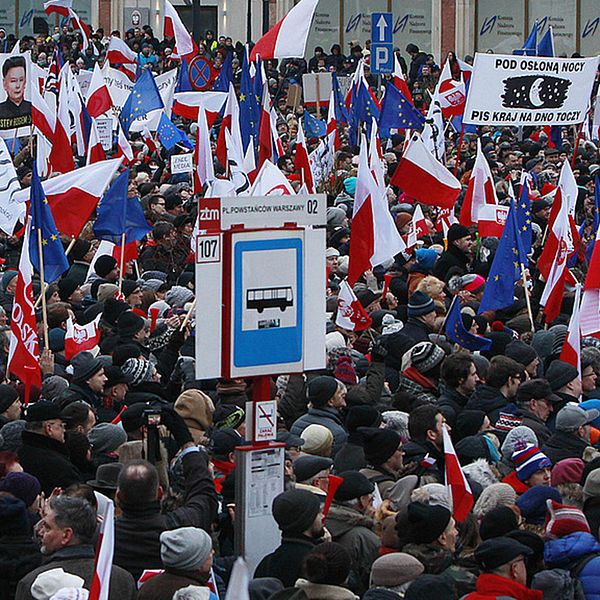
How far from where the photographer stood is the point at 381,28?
870 inches

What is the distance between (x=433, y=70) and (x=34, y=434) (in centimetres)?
2321

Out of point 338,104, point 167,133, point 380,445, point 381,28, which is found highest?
point 381,28

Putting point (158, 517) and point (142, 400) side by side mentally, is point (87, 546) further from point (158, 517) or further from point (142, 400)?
point (142, 400)

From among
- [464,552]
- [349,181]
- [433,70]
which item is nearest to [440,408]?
[464,552]

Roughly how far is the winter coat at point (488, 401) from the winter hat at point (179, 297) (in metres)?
2.97

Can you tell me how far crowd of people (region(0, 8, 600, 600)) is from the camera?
5.21m

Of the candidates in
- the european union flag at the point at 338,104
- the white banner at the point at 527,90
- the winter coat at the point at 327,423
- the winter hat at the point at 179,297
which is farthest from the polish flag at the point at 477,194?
the european union flag at the point at 338,104

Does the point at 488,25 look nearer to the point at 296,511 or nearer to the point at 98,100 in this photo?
the point at 98,100

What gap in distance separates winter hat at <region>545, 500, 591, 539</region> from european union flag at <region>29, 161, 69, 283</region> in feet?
15.6

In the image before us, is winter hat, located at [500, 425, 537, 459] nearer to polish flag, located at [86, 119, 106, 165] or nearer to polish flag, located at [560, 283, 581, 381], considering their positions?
A: polish flag, located at [560, 283, 581, 381]

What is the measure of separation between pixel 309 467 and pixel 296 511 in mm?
810

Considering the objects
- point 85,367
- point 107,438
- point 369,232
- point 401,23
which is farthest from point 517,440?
point 401,23

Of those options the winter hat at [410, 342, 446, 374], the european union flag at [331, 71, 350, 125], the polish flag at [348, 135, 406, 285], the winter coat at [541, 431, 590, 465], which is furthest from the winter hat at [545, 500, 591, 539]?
the european union flag at [331, 71, 350, 125]

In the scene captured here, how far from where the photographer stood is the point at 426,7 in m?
38.8
